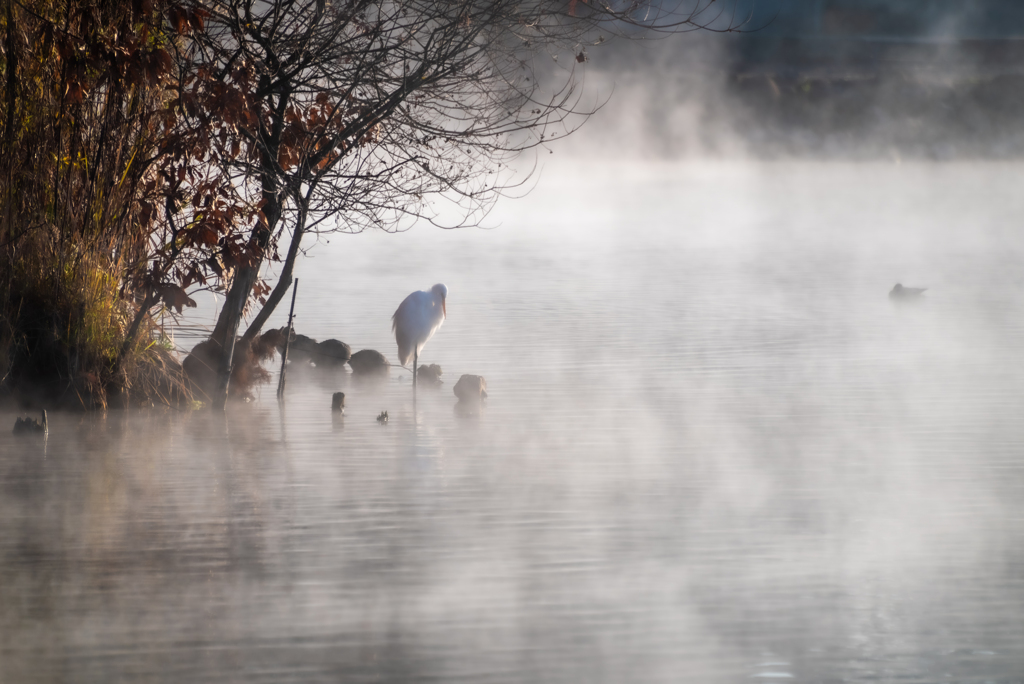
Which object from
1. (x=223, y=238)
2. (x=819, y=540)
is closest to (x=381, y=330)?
(x=223, y=238)

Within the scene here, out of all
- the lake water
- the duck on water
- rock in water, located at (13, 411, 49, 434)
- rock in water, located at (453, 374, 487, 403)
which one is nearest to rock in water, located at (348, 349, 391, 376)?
the lake water

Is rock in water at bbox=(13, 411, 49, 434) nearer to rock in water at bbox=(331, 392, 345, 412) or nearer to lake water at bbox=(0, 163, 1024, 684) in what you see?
lake water at bbox=(0, 163, 1024, 684)

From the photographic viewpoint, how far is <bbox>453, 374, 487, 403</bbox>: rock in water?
6.13 metres

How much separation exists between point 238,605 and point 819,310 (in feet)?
23.9

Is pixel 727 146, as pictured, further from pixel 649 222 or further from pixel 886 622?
pixel 886 622

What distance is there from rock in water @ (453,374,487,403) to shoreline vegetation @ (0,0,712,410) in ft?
2.94

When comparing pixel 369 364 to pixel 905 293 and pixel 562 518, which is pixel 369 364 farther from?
pixel 905 293

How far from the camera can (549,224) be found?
69.8 feet

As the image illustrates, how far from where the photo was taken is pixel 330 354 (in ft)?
24.6

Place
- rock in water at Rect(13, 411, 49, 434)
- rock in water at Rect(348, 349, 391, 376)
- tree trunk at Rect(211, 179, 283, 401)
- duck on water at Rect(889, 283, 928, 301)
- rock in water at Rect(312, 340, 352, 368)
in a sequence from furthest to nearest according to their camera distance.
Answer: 1. duck on water at Rect(889, 283, 928, 301)
2. rock in water at Rect(312, 340, 352, 368)
3. rock in water at Rect(348, 349, 391, 376)
4. tree trunk at Rect(211, 179, 283, 401)
5. rock in water at Rect(13, 411, 49, 434)

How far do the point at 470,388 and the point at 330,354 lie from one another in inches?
64.4

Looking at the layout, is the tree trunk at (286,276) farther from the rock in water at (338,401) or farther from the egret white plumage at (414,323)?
the egret white plumage at (414,323)

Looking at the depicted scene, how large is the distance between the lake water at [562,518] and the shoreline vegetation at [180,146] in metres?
0.46

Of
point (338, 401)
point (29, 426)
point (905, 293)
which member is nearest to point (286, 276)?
point (338, 401)
